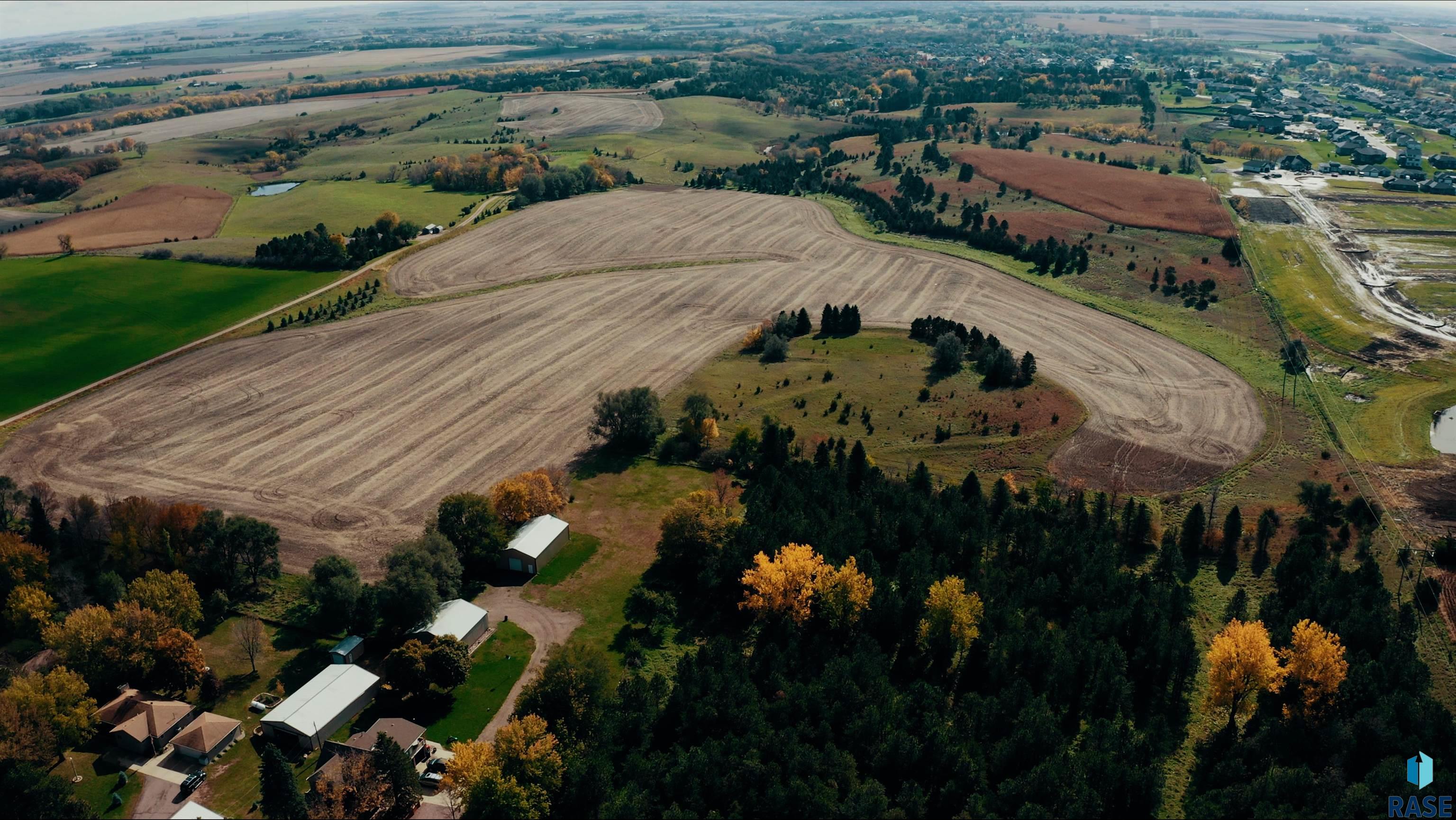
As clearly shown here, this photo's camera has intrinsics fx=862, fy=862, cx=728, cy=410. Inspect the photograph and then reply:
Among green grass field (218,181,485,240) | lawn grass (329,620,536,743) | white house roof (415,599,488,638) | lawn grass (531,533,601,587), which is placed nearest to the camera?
lawn grass (329,620,536,743)

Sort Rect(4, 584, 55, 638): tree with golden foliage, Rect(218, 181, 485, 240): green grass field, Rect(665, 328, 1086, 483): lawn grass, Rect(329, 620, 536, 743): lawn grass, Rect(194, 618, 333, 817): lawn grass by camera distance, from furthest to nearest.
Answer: Rect(218, 181, 485, 240): green grass field < Rect(665, 328, 1086, 483): lawn grass < Rect(4, 584, 55, 638): tree with golden foliage < Rect(329, 620, 536, 743): lawn grass < Rect(194, 618, 333, 817): lawn grass

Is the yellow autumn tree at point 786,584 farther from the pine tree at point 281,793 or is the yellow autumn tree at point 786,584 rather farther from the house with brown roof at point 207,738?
the house with brown roof at point 207,738

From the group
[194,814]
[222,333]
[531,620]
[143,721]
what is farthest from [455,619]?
[222,333]

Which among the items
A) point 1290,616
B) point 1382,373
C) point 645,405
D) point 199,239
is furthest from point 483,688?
point 199,239

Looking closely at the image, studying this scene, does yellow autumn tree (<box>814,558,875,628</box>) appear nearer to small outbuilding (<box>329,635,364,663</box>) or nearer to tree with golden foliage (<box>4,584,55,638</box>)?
small outbuilding (<box>329,635,364,663</box>)

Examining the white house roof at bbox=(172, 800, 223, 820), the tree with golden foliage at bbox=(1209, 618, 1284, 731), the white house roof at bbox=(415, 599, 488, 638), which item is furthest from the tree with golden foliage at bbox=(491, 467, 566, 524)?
the tree with golden foliage at bbox=(1209, 618, 1284, 731)

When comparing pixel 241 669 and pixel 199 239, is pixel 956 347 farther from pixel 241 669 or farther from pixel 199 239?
pixel 199 239
